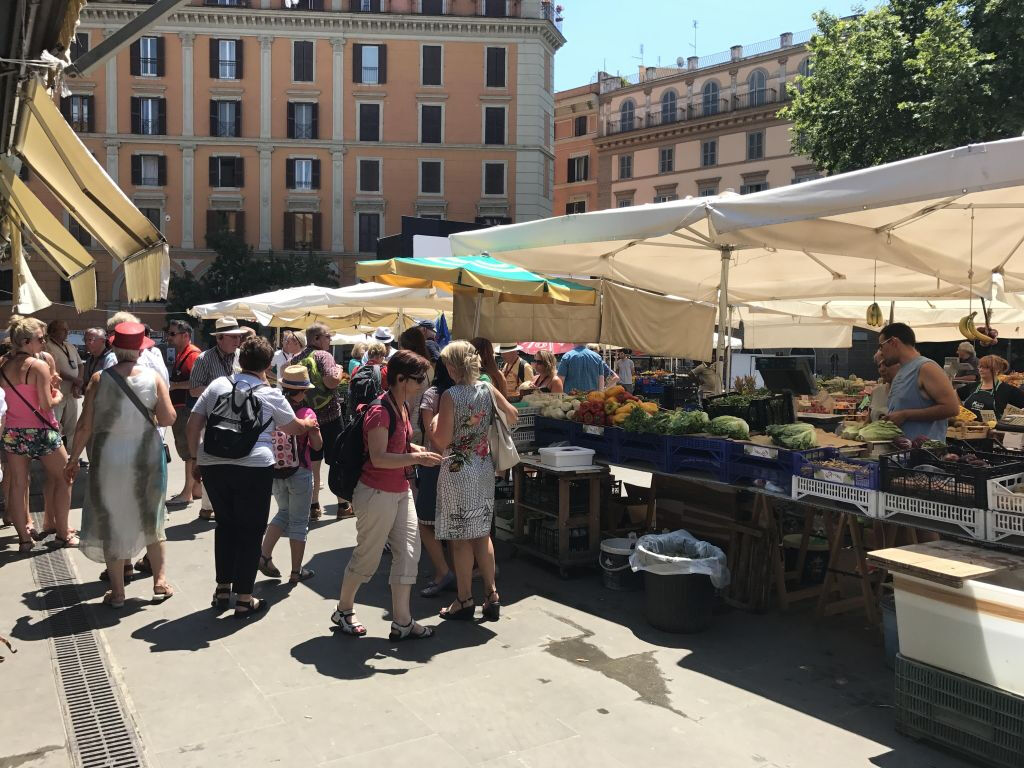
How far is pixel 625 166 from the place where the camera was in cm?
5147

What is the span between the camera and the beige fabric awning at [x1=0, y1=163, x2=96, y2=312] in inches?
269

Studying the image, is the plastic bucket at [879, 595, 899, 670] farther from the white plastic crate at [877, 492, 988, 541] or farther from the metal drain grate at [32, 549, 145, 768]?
the metal drain grate at [32, 549, 145, 768]

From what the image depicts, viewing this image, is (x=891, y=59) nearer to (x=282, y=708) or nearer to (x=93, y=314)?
(x=282, y=708)

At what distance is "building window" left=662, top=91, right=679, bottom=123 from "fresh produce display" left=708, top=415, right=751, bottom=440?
46195mm

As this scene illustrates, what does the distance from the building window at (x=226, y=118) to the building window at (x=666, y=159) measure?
2368cm

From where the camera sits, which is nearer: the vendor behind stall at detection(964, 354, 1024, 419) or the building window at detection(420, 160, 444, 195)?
the vendor behind stall at detection(964, 354, 1024, 419)

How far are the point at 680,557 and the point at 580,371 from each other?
602 centimetres

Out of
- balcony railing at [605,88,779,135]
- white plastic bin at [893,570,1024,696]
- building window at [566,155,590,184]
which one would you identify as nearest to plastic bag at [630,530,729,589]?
white plastic bin at [893,570,1024,696]

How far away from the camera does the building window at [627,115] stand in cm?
5096

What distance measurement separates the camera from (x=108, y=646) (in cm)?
497

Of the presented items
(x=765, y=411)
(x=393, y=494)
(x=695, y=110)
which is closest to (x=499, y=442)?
(x=393, y=494)

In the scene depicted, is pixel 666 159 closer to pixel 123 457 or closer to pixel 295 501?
pixel 295 501

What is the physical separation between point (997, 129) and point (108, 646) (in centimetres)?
2076

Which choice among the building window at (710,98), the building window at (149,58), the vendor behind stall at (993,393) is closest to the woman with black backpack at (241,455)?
the vendor behind stall at (993,393)
